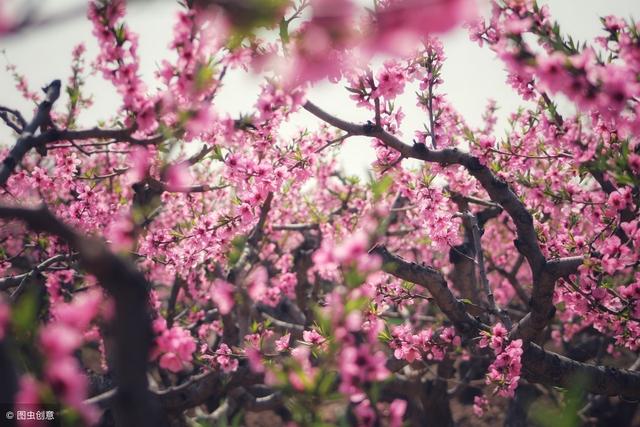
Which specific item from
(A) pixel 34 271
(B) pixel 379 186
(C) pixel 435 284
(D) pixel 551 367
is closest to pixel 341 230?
(C) pixel 435 284

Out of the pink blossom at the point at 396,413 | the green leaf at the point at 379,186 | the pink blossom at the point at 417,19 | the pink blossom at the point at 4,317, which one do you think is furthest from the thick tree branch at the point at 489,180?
the pink blossom at the point at 4,317

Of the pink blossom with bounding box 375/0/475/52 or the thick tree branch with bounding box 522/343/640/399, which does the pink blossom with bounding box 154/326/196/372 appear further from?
the thick tree branch with bounding box 522/343/640/399

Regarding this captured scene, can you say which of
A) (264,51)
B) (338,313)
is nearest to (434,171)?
(264,51)

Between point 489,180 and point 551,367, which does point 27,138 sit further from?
point 551,367

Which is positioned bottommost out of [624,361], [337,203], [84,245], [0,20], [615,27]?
[624,361]

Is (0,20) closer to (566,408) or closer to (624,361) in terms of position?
(566,408)

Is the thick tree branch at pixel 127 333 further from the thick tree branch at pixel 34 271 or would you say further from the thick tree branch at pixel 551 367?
the thick tree branch at pixel 34 271

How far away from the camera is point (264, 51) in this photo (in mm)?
3615

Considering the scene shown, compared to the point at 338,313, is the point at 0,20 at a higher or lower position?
higher

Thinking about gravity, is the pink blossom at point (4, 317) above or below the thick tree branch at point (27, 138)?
below

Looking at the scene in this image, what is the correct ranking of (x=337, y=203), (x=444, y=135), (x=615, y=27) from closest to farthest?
(x=615, y=27)
(x=444, y=135)
(x=337, y=203)

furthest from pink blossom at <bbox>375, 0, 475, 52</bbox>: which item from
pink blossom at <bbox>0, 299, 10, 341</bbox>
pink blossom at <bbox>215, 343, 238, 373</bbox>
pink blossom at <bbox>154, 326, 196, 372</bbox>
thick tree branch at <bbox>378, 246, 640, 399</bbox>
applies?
pink blossom at <bbox>215, 343, 238, 373</bbox>

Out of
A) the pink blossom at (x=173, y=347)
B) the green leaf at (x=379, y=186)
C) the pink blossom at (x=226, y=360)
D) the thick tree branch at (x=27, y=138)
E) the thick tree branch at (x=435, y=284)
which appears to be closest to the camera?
the green leaf at (x=379, y=186)

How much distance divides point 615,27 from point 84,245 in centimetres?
427
